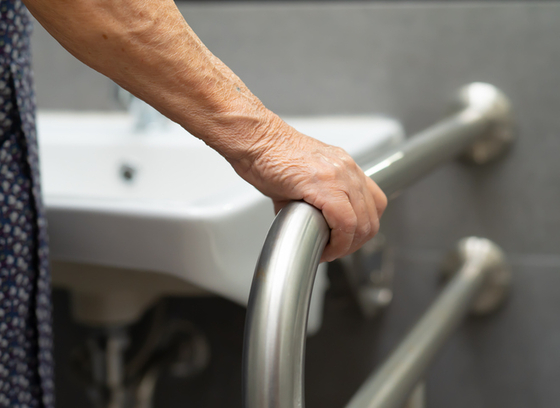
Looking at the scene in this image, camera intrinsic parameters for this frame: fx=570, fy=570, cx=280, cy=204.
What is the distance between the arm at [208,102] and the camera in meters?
0.25

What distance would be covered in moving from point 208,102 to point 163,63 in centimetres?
3

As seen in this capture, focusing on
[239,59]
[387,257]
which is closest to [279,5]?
[239,59]

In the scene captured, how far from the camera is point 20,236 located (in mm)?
371

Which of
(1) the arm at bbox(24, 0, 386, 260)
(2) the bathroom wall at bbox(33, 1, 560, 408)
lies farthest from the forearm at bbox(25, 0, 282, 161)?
(2) the bathroom wall at bbox(33, 1, 560, 408)

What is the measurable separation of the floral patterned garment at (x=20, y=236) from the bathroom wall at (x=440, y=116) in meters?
0.39

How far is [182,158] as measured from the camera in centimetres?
68

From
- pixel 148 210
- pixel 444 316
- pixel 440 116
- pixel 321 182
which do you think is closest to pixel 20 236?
pixel 148 210

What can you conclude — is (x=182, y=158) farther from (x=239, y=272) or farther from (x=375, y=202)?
(x=375, y=202)

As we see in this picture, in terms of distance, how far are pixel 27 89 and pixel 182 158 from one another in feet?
1.01

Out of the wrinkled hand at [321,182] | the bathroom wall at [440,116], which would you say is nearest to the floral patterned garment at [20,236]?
the wrinkled hand at [321,182]

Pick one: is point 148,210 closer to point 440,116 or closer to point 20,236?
point 20,236

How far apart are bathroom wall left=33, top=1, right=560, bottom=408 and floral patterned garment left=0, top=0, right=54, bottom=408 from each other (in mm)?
390

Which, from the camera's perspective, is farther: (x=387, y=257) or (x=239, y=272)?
(x=387, y=257)

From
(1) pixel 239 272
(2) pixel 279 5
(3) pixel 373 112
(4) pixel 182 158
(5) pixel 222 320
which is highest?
(2) pixel 279 5
